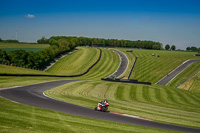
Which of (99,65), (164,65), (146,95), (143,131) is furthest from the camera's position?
(99,65)

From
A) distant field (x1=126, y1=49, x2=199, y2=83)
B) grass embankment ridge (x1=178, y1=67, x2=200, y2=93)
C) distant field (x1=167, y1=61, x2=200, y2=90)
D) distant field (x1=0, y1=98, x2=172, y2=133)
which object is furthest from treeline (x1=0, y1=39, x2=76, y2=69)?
distant field (x1=0, y1=98, x2=172, y2=133)

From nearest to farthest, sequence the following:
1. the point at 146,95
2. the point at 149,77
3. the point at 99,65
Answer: the point at 146,95, the point at 149,77, the point at 99,65

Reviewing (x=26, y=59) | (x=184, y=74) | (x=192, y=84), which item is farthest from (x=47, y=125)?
(x=26, y=59)

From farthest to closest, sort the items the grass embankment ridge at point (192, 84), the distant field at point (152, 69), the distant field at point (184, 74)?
the distant field at point (152, 69) → the distant field at point (184, 74) → the grass embankment ridge at point (192, 84)

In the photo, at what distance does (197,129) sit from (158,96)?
2173 centimetres

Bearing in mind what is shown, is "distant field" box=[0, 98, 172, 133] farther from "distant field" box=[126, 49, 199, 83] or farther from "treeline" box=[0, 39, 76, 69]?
"treeline" box=[0, 39, 76, 69]

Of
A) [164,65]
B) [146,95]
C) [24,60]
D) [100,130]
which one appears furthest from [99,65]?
[100,130]

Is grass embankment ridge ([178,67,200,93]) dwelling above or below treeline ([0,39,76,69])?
below

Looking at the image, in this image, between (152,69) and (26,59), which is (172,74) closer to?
(152,69)

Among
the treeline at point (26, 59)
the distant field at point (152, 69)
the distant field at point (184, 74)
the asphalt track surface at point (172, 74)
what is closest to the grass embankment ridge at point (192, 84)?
the distant field at point (184, 74)

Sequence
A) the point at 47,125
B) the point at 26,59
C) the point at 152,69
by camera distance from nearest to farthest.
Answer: the point at 47,125 → the point at 152,69 → the point at 26,59

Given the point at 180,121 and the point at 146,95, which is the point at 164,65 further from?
the point at 180,121

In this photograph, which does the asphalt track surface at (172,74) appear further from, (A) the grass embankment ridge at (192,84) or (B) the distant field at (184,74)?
(A) the grass embankment ridge at (192,84)

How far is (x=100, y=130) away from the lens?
15180mm
